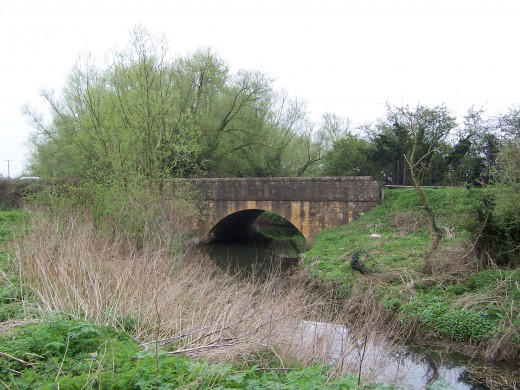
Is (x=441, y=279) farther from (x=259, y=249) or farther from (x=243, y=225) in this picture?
(x=243, y=225)

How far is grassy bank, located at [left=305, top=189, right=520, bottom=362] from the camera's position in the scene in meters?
7.34

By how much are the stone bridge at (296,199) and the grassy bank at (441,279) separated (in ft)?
9.89

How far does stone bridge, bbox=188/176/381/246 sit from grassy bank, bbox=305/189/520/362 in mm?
3014

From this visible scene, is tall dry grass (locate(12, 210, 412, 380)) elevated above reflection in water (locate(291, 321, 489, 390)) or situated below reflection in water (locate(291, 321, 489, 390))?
above

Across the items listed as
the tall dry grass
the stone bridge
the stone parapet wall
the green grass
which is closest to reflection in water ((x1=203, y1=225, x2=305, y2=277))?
the stone bridge

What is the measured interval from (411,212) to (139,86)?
33.3ft

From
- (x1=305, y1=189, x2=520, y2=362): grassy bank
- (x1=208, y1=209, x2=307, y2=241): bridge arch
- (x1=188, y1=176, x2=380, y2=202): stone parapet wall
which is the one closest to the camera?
(x1=305, y1=189, x2=520, y2=362): grassy bank

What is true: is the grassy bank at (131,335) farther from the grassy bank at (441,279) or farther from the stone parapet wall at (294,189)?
the stone parapet wall at (294,189)

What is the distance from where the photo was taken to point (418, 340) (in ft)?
25.6

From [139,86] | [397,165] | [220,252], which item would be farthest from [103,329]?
[397,165]

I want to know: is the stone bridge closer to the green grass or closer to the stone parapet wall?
the stone parapet wall

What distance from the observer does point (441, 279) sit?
30.0 ft

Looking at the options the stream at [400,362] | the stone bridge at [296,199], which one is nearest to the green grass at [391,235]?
the stone bridge at [296,199]

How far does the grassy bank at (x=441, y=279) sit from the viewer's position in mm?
7340
